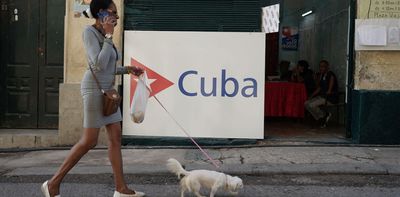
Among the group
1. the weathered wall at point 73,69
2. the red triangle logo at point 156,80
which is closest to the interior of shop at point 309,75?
the red triangle logo at point 156,80

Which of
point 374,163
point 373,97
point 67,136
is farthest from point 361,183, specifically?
point 67,136

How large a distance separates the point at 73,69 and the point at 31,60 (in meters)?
1.10

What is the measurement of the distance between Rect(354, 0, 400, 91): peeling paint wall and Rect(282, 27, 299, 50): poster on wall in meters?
6.48

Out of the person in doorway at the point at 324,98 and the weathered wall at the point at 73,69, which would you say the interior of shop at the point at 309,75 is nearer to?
the person in doorway at the point at 324,98

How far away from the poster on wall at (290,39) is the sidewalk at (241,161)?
22.6 feet

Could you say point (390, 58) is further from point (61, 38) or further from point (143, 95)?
point (61, 38)

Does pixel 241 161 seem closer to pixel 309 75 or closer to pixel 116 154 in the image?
pixel 116 154

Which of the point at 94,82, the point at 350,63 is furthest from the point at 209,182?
the point at 350,63

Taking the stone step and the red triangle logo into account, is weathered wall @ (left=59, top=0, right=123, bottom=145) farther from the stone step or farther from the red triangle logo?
the red triangle logo

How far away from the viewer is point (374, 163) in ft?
23.4

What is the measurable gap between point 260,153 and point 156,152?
1.44 m

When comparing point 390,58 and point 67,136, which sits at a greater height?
point 390,58

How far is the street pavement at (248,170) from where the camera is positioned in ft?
20.1

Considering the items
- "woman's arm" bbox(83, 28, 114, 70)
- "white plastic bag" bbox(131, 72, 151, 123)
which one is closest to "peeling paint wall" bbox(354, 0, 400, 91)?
"white plastic bag" bbox(131, 72, 151, 123)
